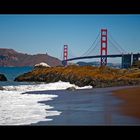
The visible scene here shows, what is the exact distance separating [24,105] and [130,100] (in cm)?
143

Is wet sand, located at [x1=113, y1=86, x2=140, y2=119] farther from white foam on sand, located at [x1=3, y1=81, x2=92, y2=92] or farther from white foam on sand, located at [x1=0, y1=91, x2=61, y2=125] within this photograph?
white foam on sand, located at [x1=0, y1=91, x2=61, y2=125]

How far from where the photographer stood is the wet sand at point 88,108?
527 centimetres

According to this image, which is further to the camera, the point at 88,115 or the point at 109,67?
the point at 109,67

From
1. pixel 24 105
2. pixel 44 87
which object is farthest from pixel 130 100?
pixel 24 105

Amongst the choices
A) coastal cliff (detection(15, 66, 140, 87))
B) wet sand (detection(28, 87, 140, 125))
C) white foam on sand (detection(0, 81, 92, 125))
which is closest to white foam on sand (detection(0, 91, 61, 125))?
white foam on sand (detection(0, 81, 92, 125))

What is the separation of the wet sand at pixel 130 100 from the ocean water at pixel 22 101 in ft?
2.58

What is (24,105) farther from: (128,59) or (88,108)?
(128,59)

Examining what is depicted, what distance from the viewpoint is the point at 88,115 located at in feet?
17.9

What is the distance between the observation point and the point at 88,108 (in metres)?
5.75

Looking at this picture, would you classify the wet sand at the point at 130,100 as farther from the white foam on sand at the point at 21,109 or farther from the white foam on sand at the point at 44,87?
the white foam on sand at the point at 21,109
